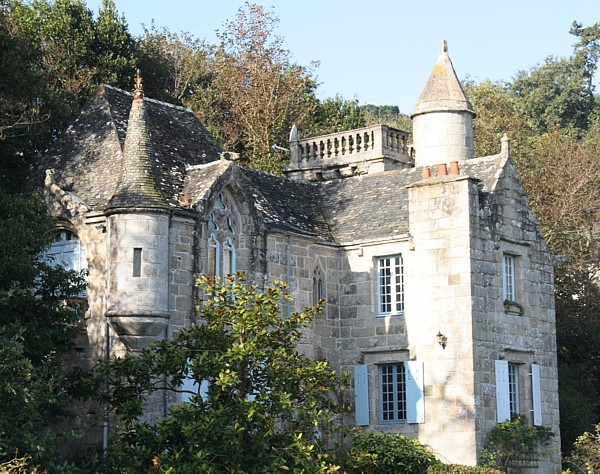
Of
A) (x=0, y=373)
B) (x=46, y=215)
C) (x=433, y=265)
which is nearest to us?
(x=0, y=373)

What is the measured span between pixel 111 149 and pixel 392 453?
10501 mm

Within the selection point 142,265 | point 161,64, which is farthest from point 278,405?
point 161,64

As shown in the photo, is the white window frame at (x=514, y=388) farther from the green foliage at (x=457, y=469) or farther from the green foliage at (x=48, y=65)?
the green foliage at (x=48, y=65)

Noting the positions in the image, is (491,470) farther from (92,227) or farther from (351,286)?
(92,227)

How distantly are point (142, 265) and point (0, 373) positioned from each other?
21.8 feet

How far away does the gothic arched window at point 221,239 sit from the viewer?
29.7 m

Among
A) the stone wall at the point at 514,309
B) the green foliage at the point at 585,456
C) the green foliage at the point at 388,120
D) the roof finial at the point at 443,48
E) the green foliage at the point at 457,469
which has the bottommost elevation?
the green foliage at the point at 457,469

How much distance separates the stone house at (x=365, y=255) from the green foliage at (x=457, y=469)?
0.55m

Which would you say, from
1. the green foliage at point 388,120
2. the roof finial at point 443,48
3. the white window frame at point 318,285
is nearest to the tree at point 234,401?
the white window frame at point 318,285

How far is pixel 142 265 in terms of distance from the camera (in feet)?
90.3

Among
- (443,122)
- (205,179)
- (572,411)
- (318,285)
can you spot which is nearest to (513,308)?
(572,411)

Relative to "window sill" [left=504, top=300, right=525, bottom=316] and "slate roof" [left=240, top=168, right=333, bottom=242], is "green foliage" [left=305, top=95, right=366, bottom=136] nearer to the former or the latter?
"slate roof" [left=240, top=168, right=333, bottom=242]

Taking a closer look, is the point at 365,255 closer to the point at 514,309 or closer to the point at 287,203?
the point at 287,203

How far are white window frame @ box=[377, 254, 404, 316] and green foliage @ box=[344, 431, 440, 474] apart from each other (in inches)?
154
